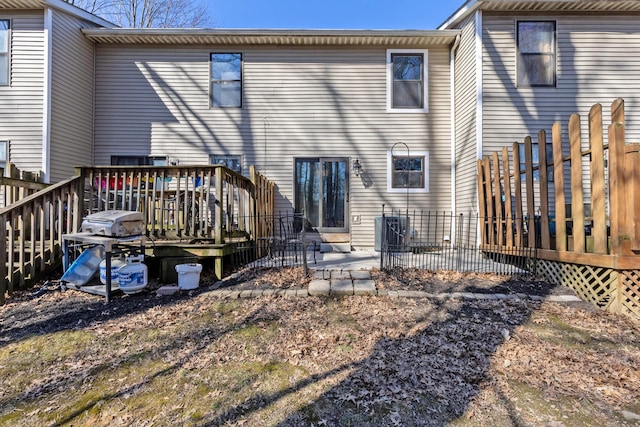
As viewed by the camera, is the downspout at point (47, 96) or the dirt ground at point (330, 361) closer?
the dirt ground at point (330, 361)

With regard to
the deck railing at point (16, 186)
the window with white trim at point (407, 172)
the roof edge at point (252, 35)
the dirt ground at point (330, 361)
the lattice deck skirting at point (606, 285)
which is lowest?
the dirt ground at point (330, 361)

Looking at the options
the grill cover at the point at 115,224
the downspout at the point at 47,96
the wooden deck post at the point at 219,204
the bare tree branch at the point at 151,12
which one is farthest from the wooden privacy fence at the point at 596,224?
the bare tree branch at the point at 151,12

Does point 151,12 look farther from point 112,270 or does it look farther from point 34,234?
point 112,270

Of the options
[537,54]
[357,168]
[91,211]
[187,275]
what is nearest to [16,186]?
[91,211]

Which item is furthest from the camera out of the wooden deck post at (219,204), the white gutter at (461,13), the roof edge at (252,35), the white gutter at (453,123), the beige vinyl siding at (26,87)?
the white gutter at (453,123)

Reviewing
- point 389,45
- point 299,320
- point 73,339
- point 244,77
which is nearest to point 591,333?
point 299,320

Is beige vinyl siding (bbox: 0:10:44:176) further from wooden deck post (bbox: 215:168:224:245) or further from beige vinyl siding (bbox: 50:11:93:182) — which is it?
wooden deck post (bbox: 215:168:224:245)

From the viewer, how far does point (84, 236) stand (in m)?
4.11

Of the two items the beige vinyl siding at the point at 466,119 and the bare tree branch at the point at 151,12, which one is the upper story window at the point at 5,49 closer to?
the bare tree branch at the point at 151,12

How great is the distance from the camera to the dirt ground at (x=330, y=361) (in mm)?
1930

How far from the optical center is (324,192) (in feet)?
26.0

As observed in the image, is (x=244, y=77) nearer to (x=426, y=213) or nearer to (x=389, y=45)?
(x=389, y=45)

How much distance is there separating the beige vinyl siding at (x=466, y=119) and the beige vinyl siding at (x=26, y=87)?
9506mm

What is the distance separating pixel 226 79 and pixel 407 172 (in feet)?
17.0
